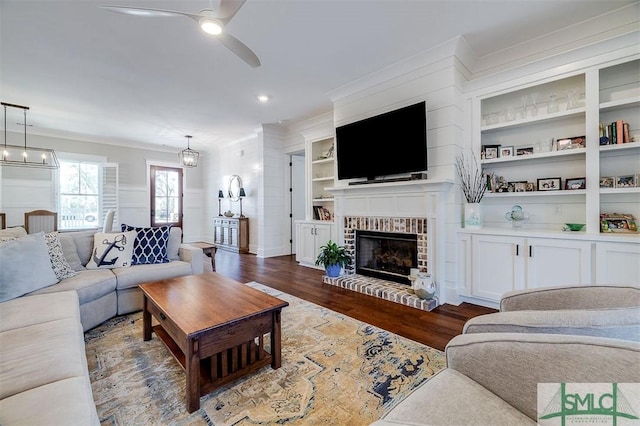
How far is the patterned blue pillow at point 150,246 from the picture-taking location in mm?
3041

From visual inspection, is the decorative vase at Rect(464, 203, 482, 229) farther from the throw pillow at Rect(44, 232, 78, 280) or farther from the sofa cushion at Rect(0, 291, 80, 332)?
the throw pillow at Rect(44, 232, 78, 280)

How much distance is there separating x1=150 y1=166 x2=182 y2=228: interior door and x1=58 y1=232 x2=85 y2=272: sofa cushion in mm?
5051

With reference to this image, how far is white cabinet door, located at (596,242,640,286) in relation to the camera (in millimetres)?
2209

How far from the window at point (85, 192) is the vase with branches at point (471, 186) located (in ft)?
25.1

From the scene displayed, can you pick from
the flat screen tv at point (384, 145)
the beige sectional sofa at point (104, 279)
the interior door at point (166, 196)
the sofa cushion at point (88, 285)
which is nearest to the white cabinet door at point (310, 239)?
the flat screen tv at point (384, 145)

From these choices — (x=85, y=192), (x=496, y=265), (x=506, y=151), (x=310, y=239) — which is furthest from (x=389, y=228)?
(x=85, y=192)

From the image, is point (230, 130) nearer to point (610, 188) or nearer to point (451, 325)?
point (451, 325)

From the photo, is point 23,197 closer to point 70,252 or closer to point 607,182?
point 70,252

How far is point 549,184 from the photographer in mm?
2869

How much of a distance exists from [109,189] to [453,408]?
26.7 ft

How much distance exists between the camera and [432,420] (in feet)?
2.70

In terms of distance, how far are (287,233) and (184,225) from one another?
3.59 m

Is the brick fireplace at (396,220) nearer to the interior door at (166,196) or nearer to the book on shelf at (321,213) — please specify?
the book on shelf at (321,213)

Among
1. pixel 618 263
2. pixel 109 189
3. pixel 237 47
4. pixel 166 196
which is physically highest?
pixel 237 47
